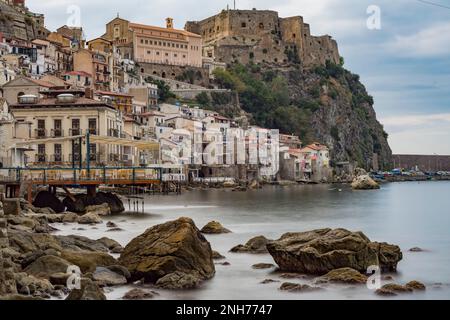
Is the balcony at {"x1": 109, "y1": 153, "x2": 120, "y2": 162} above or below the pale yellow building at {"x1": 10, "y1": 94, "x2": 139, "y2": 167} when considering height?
below

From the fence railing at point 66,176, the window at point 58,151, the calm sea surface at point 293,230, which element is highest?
the window at point 58,151

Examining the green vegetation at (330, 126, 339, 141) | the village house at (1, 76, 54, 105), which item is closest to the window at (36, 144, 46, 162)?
→ the village house at (1, 76, 54, 105)

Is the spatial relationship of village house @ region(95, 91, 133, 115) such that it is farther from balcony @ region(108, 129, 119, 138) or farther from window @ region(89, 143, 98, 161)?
window @ region(89, 143, 98, 161)

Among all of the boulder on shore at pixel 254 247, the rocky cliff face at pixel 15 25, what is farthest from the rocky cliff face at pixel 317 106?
the boulder on shore at pixel 254 247

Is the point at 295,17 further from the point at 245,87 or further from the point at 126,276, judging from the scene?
the point at 126,276

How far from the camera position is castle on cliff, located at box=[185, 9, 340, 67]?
171m

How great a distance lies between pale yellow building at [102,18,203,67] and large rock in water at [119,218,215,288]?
114 metres

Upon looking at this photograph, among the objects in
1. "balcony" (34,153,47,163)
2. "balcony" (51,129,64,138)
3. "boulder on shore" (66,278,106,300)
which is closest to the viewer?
Answer: "boulder on shore" (66,278,106,300)

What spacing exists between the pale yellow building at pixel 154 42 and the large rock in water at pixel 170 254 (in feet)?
376

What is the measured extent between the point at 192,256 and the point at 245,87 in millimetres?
133733

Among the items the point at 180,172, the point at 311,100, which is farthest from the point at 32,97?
the point at 311,100

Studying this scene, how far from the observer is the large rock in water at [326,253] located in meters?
24.8

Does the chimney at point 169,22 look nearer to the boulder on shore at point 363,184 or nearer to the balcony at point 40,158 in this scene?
the boulder on shore at point 363,184

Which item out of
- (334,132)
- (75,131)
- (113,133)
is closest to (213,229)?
(75,131)
